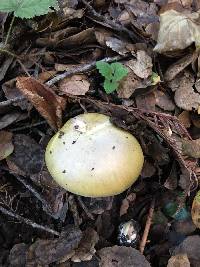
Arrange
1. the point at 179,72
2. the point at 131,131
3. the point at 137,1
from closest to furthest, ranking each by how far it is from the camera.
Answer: the point at 131,131
the point at 179,72
the point at 137,1

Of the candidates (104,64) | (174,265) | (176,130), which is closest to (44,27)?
(104,64)

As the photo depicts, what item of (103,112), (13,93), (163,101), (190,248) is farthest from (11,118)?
(190,248)

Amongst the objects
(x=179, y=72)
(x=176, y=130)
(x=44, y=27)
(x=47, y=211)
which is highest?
(x=44, y=27)

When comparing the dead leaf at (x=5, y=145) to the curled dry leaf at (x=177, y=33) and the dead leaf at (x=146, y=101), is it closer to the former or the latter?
the dead leaf at (x=146, y=101)

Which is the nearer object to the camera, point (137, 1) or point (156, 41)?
point (156, 41)

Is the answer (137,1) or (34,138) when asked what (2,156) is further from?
(137,1)

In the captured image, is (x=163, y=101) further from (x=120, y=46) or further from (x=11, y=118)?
(x=11, y=118)
